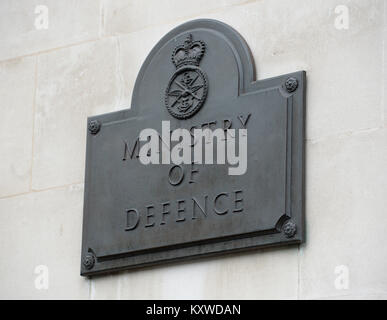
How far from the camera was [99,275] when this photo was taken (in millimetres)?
9938

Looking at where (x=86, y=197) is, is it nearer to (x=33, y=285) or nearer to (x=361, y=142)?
(x=33, y=285)

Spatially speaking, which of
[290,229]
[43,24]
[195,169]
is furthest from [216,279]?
[43,24]

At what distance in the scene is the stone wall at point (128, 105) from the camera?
881cm

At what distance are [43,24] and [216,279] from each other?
3025 millimetres

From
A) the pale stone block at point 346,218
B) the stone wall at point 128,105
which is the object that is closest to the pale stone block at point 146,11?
the stone wall at point 128,105

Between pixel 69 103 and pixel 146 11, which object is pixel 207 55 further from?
pixel 69 103

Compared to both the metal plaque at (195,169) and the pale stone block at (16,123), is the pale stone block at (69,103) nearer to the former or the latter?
the pale stone block at (16,123)

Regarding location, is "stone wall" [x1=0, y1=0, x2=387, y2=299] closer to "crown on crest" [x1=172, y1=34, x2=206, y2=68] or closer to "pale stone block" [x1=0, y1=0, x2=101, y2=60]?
"pale stone block" [x1=0, y1=0, x2=101, y2=60]

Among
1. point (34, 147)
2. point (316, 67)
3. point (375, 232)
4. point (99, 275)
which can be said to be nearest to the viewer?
point (375, 232)

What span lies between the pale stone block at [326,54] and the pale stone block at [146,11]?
434 mm

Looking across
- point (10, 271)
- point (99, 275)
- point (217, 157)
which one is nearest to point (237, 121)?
point (217, 157)

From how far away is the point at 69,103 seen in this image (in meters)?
10.6

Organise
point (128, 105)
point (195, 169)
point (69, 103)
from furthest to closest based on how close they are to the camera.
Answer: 1. point (69, 103)
2. point (128, 105)
3. point (195, 169)
